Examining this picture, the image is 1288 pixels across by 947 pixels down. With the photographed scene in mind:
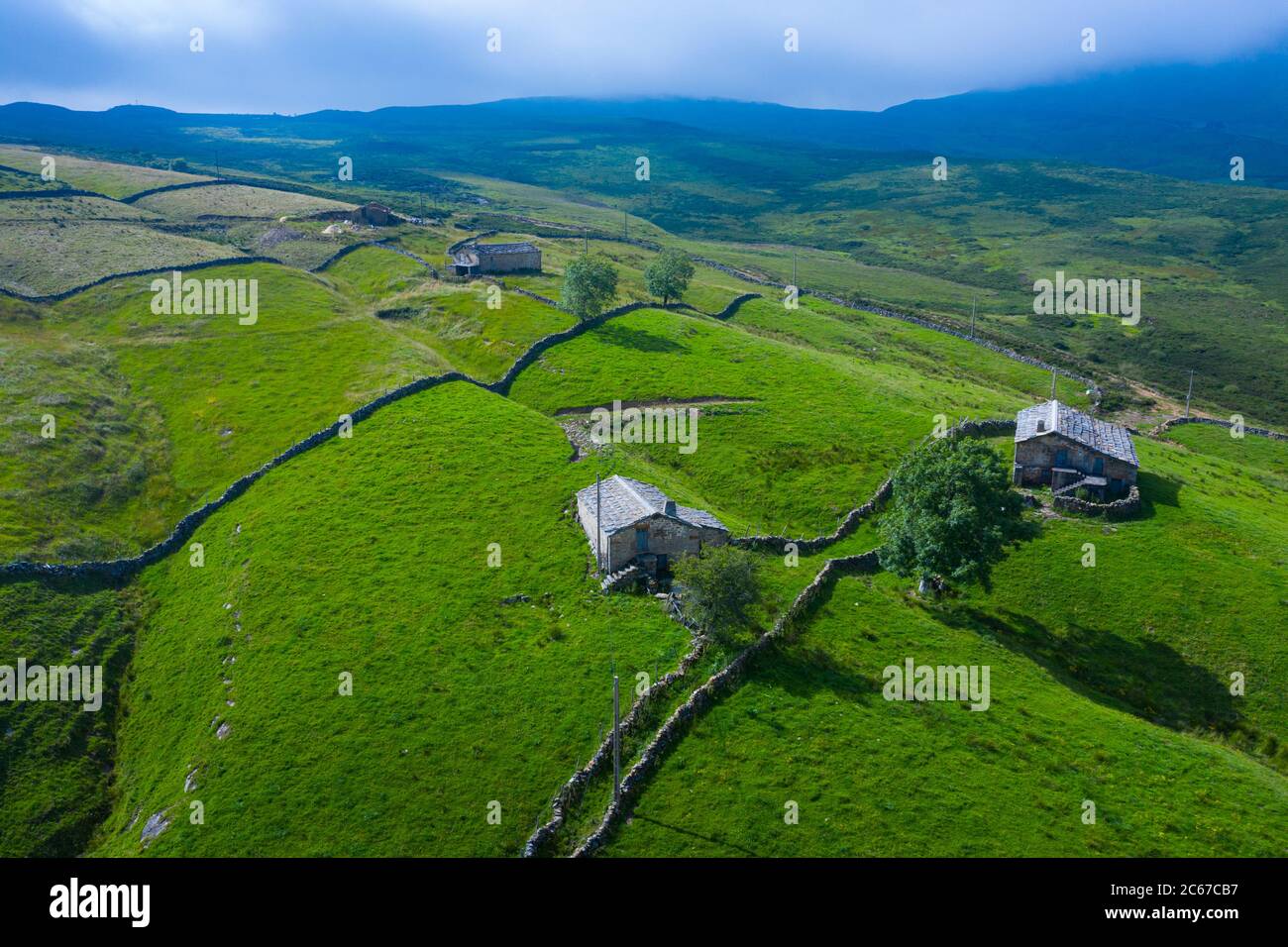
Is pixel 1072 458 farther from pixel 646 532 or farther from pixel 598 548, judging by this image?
pixel 598 548

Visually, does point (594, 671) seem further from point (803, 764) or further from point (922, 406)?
point (922, 406)

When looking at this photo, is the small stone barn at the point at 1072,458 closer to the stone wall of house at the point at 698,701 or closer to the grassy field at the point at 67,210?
the stone wall of house at the point at 698,701

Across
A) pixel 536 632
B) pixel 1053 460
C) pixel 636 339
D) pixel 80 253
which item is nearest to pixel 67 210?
pixel 80 253

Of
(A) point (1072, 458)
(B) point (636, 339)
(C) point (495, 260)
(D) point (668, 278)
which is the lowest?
(A) point (1072, 458)

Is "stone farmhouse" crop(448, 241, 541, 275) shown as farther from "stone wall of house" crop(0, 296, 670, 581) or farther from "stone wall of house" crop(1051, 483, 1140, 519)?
"stone wall of house" crop(1051, 483, 1140, 519)

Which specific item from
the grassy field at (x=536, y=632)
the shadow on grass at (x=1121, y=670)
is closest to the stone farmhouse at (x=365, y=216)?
the grassy field at (x=536, y=632)

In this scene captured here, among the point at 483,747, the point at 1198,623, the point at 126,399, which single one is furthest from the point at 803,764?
the point at 126,399

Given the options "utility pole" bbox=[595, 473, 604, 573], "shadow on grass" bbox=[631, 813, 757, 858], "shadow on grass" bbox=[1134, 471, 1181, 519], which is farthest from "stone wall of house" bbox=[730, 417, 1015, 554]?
"shadow on grass" bbox=[631, 813, 757, 858]
